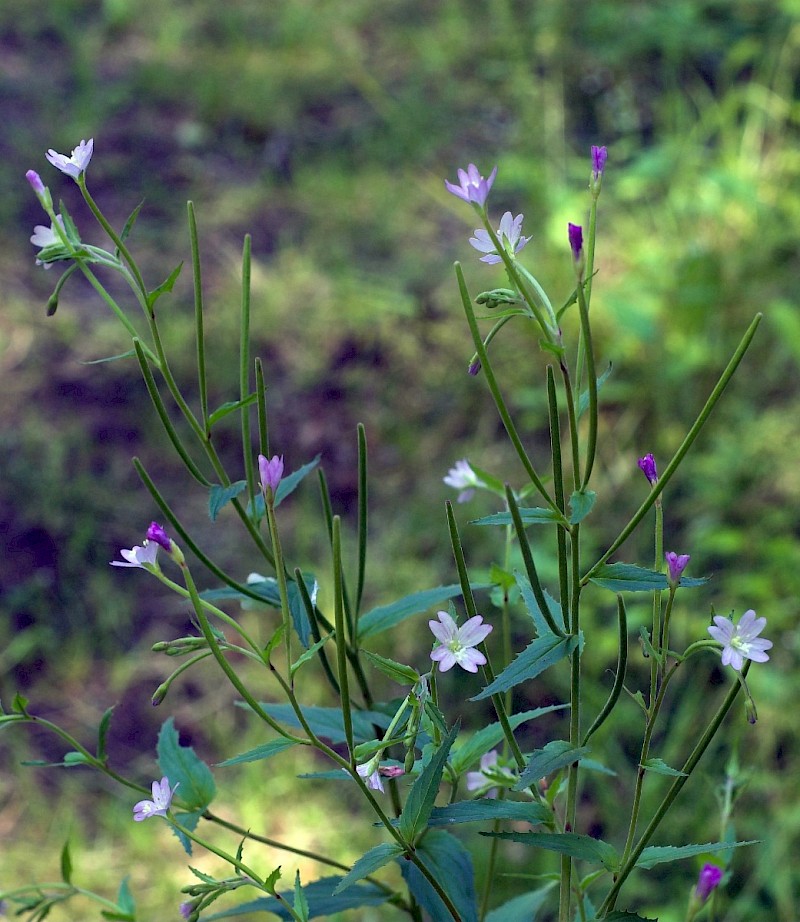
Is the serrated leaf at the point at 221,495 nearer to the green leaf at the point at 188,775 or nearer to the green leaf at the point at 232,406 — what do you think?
the green leaf at the point at 232,406

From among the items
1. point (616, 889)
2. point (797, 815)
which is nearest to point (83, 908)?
point (797, 815)

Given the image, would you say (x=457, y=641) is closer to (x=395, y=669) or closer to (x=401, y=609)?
(x=395, y=669)

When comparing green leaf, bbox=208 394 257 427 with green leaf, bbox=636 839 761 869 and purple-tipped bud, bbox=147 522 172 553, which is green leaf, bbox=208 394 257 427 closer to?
purple-tipped bud, bbox=147 522 172 553

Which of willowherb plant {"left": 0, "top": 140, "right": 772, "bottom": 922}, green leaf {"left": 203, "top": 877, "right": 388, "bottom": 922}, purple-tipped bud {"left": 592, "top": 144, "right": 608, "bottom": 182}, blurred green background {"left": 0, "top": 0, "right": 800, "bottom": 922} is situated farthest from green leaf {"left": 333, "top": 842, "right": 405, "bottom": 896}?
blurred green background {"left": 0, "top": 0, "right": 800, "bottom": 922}

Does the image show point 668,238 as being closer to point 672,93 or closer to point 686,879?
point 672,93

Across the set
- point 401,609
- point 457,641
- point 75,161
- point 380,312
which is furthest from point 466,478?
point 380,312

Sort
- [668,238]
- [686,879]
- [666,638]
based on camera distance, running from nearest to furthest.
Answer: [666,638] → [686,879] → [668,238]

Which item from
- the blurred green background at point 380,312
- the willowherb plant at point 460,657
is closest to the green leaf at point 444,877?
the willowherb plant at point 460,657

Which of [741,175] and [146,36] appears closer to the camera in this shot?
[741,175]
